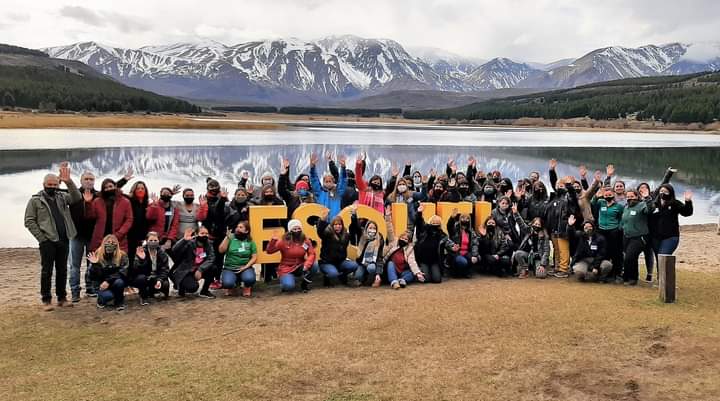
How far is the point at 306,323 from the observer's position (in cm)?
963

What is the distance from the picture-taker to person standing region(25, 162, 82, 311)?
10.2 metres

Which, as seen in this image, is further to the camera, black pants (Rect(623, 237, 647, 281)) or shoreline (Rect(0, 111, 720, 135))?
shoreline (Rect(0, 111, 720, 135))

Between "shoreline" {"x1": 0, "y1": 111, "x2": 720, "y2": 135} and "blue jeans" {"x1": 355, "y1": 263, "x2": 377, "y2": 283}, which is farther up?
"shoreline" {"x1": 0, "y1": 111, "x2": 720, "y2": 135}

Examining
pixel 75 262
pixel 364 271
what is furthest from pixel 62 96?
pixel 364 271

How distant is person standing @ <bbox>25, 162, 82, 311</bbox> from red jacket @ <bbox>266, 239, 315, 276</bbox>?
376 cm

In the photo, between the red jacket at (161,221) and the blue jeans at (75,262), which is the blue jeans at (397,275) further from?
the blue jeans at (75,262)

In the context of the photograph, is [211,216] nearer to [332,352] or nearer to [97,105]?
[332,352]

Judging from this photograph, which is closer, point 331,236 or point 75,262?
point 75,262

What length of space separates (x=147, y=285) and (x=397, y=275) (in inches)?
193

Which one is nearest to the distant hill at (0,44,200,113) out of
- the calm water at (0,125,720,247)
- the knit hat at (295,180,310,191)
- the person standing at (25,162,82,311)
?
the calm water at (0,125,720,247)

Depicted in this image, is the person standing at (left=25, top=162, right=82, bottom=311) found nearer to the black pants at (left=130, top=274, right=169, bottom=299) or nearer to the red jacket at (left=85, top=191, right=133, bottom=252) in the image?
the red jacket at (left=85, top=191, right=133, bottom=252)

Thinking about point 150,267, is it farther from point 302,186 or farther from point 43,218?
point 302,186

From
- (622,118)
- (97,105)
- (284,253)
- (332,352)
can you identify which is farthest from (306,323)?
(622,118)

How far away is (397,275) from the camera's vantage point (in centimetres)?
1231
